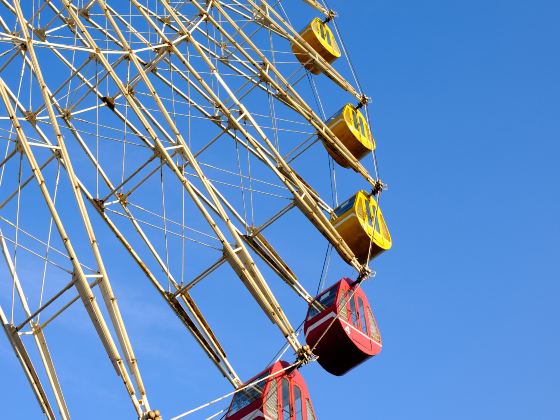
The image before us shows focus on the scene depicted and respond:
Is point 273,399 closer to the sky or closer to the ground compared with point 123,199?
closer to the ground

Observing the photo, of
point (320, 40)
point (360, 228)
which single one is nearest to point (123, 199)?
point (360, 228)

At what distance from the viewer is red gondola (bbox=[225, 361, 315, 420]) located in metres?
17.6

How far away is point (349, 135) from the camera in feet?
85.3

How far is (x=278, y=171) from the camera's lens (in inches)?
852

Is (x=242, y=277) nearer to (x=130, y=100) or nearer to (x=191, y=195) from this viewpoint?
(x=191, y=195)

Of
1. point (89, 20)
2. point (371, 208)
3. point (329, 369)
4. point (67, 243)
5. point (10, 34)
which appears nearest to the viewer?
point (67, 243)

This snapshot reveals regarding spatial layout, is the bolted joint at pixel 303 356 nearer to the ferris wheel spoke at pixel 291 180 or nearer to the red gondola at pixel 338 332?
the red gondola at pixel 338 332

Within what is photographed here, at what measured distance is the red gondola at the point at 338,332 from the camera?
2052 cm

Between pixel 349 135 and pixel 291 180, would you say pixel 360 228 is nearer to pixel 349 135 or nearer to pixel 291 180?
pixel 291 180

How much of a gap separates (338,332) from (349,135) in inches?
268

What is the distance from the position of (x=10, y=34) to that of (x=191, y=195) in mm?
3816

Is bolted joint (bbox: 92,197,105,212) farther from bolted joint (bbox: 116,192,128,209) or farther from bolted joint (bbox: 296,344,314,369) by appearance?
bolted joint (bbox: 296,344,314,369)

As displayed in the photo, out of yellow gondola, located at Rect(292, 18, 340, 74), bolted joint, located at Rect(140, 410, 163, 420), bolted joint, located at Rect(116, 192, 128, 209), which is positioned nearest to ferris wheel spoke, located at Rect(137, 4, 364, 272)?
bolted joint, located at Rect(116, 192, 128, 209)

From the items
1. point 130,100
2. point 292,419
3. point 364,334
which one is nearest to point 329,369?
point 364,334
